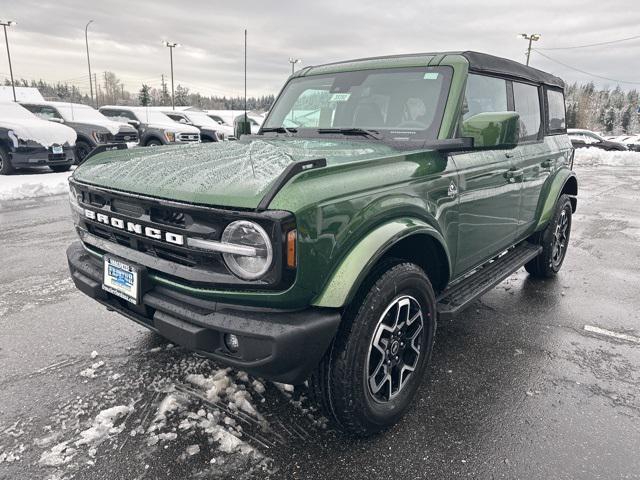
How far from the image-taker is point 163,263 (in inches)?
84.9

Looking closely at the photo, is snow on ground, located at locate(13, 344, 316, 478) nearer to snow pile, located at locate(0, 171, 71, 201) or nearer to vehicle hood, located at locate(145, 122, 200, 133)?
snow pile, located at locate(0, 171, 71, 201)

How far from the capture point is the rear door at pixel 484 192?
292cm

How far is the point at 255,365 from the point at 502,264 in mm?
2603

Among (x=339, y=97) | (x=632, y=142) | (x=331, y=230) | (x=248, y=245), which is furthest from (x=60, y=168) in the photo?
(x=632, y=142)

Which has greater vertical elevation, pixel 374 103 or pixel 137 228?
pixel 374 103

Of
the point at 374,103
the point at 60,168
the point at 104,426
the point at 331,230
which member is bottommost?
the point at 60,168

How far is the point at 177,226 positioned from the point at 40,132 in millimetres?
10933

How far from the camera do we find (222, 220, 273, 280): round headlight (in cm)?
184

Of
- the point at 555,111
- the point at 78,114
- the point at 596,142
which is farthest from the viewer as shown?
the point at 596,142

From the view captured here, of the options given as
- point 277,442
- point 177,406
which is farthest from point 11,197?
point 277,442

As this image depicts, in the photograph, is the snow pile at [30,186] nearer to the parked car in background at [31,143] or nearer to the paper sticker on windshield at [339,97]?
the parked car in background at [31,143]

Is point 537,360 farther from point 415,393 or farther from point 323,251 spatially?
point 323,251

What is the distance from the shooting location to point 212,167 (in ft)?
7.36

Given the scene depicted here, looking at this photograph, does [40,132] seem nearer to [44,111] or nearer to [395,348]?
[44,111]
